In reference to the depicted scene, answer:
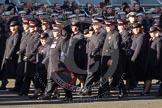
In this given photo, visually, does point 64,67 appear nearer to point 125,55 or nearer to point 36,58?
point 36,58

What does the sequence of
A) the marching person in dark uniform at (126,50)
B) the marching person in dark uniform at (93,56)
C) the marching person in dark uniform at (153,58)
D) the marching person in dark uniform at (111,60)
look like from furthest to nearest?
the marching person in dark uniform at (153,58) → the marching person in dark uniform at (126,50) → the marching person in dark uniform at (93,56) → the marching person in dark uniform at (111,60)

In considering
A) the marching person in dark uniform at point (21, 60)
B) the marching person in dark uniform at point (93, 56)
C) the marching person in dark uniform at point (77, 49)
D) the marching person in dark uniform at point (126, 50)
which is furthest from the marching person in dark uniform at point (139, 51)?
the marching person in dark uniform at point (21, 60)

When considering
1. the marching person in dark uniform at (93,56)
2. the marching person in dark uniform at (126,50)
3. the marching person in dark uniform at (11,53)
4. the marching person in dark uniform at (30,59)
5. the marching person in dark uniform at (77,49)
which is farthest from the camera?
the marching person in dark uniform at (11,53)

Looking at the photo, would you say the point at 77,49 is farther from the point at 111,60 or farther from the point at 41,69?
the point at 41,69

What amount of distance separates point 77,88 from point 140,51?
5.98ft

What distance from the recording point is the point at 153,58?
1543cm

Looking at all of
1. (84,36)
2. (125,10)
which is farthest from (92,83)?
(125,10)

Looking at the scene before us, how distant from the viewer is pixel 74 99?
14172mm

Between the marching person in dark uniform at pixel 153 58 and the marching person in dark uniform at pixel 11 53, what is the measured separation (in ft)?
10.9

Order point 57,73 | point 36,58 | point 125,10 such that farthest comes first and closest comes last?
point 125,10 < point 36,58 < point 57,73

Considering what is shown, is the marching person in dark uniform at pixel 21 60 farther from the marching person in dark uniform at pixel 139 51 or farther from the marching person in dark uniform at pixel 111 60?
the marching person in dark uniform at pixel 139 51

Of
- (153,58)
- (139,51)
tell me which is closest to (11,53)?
(139,51)

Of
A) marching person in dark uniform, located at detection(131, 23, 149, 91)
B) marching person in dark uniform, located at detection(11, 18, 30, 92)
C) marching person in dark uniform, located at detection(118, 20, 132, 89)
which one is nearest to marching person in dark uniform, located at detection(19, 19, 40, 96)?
marching person in dark uniform, located at detection(11, 18, 30, 92)

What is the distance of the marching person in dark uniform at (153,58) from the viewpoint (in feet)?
50.3
